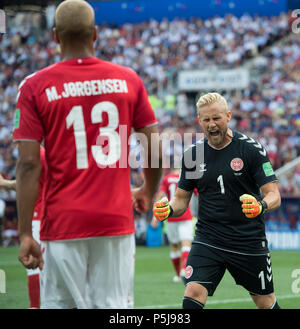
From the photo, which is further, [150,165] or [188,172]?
[188,172]

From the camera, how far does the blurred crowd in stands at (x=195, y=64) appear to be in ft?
77.4

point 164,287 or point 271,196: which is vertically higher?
point 271,196

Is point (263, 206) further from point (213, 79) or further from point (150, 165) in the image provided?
point (213, 79)

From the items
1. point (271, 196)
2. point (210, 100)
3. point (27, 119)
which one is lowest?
point (271, 196)

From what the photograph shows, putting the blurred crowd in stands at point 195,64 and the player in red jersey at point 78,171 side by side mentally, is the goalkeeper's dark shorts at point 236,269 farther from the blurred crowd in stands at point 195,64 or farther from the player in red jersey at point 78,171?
the blurred crowd in stands at point 195,64

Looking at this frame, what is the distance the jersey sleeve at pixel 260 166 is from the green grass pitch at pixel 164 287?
3.56 metres

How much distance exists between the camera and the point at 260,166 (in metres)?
5.95

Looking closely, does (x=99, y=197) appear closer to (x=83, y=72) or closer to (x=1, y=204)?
(x=83, y=72)

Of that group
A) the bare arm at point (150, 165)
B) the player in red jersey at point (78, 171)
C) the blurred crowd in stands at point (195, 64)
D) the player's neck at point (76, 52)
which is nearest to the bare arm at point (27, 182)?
the player in red jersey at point (78, 171)

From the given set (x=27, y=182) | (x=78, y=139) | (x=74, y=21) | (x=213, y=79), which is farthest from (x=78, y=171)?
(x=213, y=79)

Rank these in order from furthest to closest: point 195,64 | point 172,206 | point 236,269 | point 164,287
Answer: point 195,64 < point 164,287 < point 172,206 < point 236,269

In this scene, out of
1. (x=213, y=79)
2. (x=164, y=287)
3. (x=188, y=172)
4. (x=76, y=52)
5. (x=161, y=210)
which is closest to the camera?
(x=76, y=52)

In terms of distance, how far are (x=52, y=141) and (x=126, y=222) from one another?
24.7 inches

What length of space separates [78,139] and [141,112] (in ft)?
1.48
